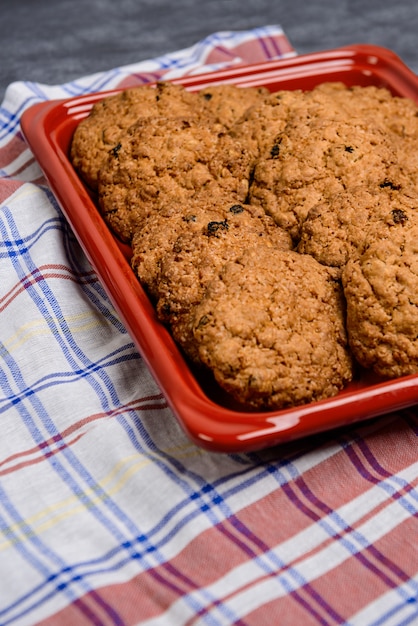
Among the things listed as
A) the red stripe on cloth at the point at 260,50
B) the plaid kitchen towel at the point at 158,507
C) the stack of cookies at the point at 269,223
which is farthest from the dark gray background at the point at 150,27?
the plaid kitchen towel at the point at 158,507

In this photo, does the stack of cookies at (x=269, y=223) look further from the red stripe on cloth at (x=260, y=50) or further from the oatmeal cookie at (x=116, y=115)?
the red stripe on cloth at (x=260, y=50)

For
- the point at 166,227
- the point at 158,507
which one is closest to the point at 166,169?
the point at 166,227

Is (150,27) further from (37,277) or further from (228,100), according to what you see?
(37,277)

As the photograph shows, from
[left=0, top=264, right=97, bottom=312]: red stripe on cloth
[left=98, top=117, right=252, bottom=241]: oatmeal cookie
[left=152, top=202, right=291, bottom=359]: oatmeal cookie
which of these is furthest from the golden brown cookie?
[left=0, top=264, right=97, bottom=312]: red stripe on cloth

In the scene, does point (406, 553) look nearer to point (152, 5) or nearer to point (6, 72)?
point (6, 72)

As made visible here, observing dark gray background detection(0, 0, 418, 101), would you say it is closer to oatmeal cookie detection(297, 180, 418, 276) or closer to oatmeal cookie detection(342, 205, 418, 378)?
oatmeal cookie detection(297, 180, 418, 276)

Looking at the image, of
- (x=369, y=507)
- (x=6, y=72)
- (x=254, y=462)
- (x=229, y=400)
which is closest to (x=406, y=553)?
(x=369, y=507)
